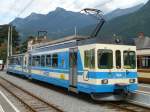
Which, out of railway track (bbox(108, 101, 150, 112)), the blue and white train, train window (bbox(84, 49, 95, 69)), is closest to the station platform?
the blue and white train

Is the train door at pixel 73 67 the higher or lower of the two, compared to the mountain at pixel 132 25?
lower

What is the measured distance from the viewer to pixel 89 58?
16.8 meters

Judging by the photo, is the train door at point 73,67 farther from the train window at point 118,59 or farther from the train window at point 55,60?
the train window at point 55,60

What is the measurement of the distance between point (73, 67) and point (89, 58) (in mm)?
2288

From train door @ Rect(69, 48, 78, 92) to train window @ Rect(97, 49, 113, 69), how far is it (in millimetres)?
2247

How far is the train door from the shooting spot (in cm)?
1855

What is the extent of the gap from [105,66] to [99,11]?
18.0 feet

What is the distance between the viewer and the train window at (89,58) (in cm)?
1633

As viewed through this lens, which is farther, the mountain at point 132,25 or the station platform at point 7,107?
the mountain at point 132,25

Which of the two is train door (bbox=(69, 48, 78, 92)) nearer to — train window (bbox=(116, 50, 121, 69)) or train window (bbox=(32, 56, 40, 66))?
train window (bbox=(116, 50, 121, 69))

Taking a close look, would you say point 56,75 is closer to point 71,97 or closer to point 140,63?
point 71,97

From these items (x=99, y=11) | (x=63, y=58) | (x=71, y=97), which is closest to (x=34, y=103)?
(x=71, y=97)

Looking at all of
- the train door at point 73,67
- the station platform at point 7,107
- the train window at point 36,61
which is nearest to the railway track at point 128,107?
the train door at point 73,67

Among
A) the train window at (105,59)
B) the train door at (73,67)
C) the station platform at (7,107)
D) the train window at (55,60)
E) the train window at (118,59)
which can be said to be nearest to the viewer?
the station platform at (7,107)
